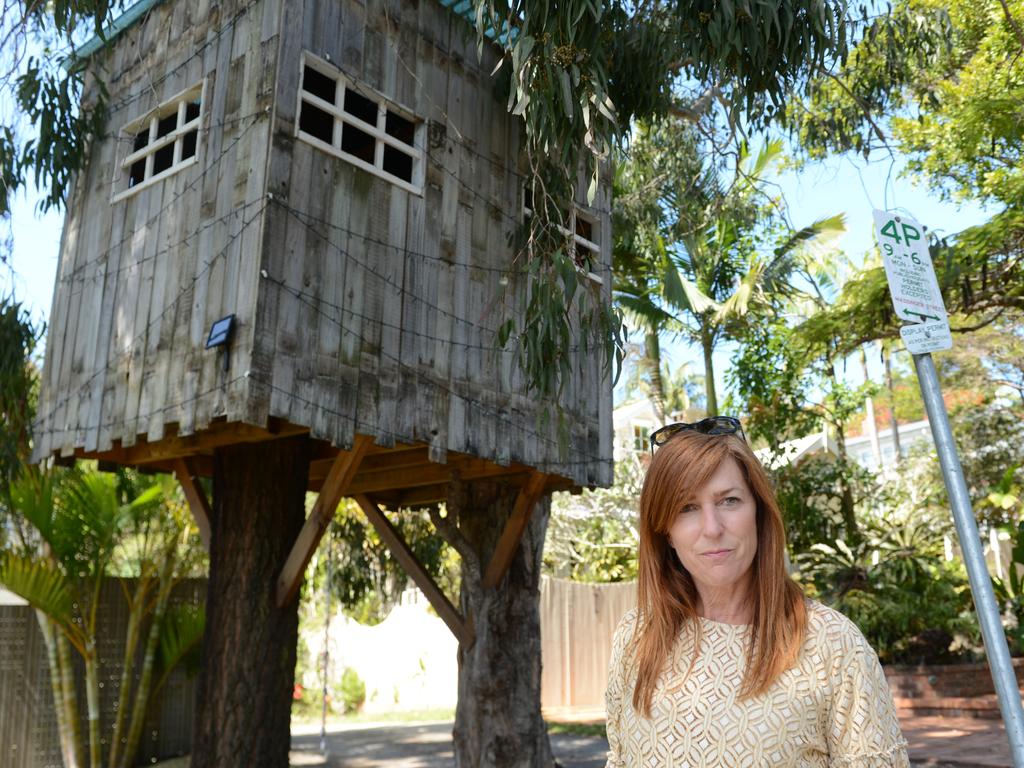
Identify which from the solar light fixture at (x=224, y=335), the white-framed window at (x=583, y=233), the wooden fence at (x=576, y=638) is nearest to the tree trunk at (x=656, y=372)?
the wooden fence at (x=576, y=638)

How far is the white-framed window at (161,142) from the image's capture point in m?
6.70

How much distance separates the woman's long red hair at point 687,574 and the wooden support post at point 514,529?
532cm

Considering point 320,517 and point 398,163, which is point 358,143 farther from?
point 320,517

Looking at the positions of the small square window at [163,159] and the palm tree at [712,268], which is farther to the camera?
the palm tree at [712,268]

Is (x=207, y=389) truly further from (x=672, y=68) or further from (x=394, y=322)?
(x=672, y=68)

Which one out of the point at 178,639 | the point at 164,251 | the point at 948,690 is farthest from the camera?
the point at 948,690

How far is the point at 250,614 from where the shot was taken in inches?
270

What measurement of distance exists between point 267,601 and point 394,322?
2.29 meters

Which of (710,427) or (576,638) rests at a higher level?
(710,427)

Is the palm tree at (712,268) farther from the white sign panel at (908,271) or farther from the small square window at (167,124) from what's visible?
the white sign panel at (908,271)

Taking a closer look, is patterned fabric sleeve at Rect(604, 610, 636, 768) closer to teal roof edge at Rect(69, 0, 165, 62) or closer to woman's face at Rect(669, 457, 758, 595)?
woman's face at Rect(669, 457, 758, 595)

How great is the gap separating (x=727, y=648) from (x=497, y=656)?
6876 mm

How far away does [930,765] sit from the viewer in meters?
8.25

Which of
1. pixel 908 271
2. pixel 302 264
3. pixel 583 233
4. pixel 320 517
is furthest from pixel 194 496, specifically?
pixel 908 271
